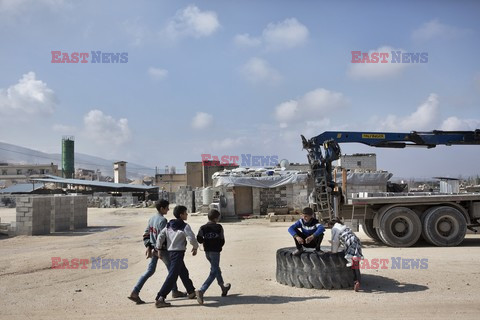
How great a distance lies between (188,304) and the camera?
6.96 metres

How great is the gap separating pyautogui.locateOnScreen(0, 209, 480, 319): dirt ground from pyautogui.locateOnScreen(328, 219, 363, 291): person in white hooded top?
13.2 inches

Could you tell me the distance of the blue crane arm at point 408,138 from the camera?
14750 mm

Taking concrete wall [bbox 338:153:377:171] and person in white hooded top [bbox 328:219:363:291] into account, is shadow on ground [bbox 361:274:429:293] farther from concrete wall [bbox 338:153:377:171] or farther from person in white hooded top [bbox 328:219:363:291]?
concrete wall [bbox 338:153:377:171]

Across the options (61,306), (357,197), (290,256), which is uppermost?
(357,197)

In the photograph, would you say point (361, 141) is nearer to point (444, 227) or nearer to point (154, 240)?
point (444, 227)

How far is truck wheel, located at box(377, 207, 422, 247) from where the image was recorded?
12.5 metres

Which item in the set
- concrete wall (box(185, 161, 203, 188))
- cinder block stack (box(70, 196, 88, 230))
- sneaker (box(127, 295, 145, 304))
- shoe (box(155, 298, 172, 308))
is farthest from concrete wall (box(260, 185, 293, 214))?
concrete wall (box(185, 161, 203, 188))

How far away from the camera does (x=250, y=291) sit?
7.68 metres

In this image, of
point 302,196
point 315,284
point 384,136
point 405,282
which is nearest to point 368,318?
point 315,284

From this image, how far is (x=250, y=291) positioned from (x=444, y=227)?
24.9ft

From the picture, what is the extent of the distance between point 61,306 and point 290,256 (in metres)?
3.95

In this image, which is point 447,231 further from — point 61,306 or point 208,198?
point 208,198

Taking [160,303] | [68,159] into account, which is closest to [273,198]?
[160,303]

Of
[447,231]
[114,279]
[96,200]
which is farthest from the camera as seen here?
[96,200]
